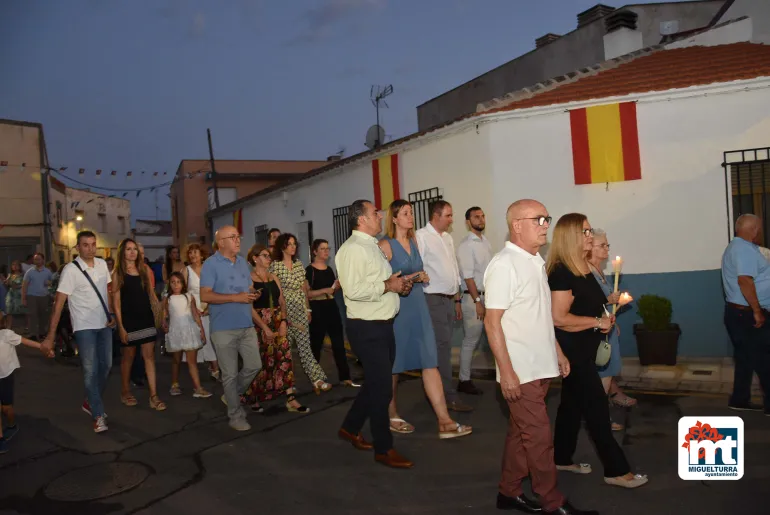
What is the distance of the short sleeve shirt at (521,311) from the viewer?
151 inches

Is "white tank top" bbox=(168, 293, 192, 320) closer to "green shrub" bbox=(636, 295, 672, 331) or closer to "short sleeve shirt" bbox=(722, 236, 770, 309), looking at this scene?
"green shrub" bbox=(636, 295, 672, 331)

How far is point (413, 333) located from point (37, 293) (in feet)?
37.9

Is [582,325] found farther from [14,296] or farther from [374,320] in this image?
[14,296]

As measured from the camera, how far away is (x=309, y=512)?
4.30 m

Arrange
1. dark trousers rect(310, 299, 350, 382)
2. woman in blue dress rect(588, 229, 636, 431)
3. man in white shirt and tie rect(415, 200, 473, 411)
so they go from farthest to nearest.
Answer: dark trousers rect(310, 299, 350, 382), man in white shirt and tie rect(415, 200, 473, 411), woman in blue dress rect(588, 229, 636, 431)

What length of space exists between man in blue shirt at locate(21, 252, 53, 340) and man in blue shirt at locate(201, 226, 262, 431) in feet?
31.0

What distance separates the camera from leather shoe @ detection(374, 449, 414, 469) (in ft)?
16.4

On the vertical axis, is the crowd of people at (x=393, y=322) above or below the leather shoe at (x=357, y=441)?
above

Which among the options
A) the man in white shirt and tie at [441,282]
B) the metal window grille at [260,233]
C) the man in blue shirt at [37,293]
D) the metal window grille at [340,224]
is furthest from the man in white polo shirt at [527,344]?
the metal window grille at [260,233]

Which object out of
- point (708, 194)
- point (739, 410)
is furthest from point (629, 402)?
point (708, 194)

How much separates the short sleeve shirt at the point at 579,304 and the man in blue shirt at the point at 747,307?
2.43 meters

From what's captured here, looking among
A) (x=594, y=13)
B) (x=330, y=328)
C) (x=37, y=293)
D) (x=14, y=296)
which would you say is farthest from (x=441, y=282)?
(x=594, y=13)

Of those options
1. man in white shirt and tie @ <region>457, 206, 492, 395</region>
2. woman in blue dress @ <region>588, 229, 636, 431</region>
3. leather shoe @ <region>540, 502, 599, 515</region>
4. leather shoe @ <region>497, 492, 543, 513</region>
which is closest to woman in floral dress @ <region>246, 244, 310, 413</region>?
man in white shirt and tie @ <region>457, 206, 492, 395</region>

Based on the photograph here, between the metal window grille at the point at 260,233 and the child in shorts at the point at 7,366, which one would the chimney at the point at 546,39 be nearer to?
the metal window grille at the point at 260,233
